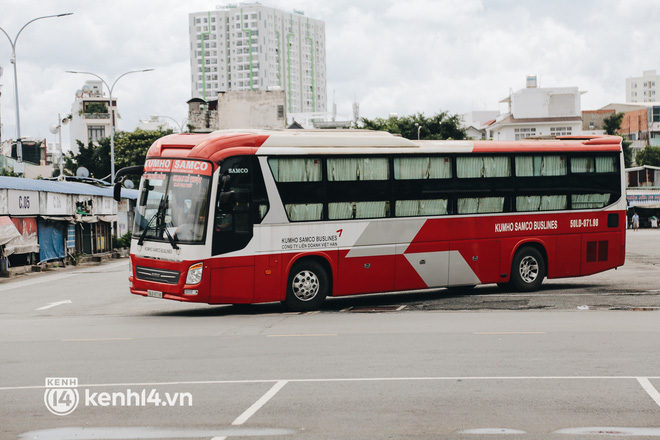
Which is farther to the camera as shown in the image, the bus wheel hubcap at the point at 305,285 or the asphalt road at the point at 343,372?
the bus wheel hubcap at the point at 305,285

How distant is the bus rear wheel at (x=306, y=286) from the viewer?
50.6ft

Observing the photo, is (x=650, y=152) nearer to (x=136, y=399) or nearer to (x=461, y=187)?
(x=461, y=187)

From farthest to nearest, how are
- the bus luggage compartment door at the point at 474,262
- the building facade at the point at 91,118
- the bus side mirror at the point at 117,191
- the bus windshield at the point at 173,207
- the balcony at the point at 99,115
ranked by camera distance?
1. the balcony at the point at 99,115
2. the building facade at the point at 91,118
3. the bus luggage compartment door at the point at 474,262
4. the bus side mirror at the point at 117,191
5. the bus windshield at the point at 173,207

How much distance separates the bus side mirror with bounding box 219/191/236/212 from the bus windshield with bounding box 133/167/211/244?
0.90ft

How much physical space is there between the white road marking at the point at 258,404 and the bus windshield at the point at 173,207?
6.44 meters

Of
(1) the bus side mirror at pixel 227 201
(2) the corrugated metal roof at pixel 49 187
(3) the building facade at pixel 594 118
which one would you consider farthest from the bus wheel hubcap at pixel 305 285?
(3) the building facade at pixel 594 118

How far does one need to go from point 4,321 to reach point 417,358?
9.58 m

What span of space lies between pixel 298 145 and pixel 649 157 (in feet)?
325

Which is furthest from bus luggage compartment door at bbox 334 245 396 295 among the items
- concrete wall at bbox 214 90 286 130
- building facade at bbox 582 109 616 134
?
building facade at bbox 582 109 616 134

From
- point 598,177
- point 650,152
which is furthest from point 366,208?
point 650,152

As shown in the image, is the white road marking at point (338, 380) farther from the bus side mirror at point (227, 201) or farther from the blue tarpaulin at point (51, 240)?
the blue tarpaulin at point (51, 240)

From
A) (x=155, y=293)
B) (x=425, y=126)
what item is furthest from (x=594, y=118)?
(x=155, y=293)

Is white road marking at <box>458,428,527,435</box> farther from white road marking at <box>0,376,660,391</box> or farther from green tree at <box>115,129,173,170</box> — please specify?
green tree at <box>115,129,173,170</box>

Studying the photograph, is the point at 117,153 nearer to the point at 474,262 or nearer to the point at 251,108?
the point at 251,108
